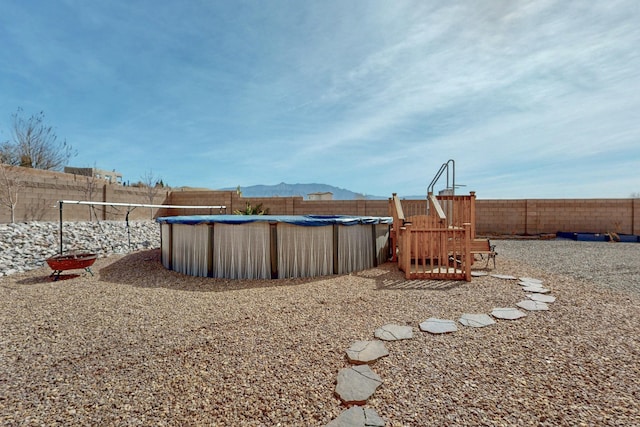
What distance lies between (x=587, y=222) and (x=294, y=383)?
1422 cm

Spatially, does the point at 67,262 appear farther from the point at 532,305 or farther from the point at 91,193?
the point at 91,193

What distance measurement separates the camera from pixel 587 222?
11086 millimetres

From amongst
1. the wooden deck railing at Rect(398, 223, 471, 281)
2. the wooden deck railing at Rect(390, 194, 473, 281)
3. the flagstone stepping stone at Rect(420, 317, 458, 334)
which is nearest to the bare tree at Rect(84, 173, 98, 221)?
the wooden deck railing at Rect(390, 194, 473, 281)

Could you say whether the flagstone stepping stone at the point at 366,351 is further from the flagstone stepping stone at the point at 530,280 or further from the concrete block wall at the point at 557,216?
the concrete block wall at the point at 557,216

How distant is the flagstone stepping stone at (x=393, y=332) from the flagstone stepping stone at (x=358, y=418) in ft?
3.14

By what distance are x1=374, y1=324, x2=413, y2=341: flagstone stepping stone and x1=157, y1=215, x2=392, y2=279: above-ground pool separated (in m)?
2.29

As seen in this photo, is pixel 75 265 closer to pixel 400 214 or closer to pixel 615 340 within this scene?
pixel 400 214

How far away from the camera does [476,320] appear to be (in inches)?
115

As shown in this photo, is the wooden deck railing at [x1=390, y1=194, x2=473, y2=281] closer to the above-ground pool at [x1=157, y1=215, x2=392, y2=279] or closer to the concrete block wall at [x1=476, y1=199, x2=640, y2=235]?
the above-ground pool at [x1=157, y1=215, x2=392, y2=279]

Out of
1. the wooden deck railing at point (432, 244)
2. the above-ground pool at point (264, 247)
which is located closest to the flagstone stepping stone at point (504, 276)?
the wooden deck railing at point (432, 244)

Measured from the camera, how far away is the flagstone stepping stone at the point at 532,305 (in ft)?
10.7

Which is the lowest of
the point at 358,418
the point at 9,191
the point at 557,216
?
the point at 358,418

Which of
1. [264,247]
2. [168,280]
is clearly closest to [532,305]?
[264,247]

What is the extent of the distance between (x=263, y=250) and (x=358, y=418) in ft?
11.3
